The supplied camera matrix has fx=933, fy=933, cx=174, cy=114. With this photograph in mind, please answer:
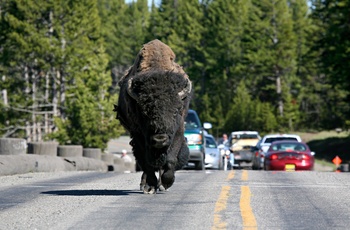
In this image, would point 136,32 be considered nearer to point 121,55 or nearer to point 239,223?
point 121,55

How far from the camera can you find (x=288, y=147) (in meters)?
32.9

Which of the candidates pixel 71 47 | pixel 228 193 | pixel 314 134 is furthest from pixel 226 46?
pixel 228 193

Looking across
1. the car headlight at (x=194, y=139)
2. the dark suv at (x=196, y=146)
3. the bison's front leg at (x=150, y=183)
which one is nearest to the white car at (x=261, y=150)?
the dark suv at (x=196, y=146)

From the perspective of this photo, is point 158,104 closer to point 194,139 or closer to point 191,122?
point 194,139

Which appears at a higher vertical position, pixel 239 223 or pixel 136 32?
pixel 136 32

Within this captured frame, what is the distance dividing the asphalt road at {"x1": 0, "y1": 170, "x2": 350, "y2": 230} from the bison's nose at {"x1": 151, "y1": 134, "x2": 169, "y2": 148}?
2.41 feet

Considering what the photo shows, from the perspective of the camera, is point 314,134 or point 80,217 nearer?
point 80,217

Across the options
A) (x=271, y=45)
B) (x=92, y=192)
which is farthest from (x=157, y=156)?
(x=271, y=45)

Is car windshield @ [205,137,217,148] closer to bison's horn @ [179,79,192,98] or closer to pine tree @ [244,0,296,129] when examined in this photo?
bison's horn @ [179,79,192,98]

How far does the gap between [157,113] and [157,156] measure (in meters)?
0.66

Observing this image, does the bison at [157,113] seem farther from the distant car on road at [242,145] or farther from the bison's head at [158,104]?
the distant car on road at [242,145]

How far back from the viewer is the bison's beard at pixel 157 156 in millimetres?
12789

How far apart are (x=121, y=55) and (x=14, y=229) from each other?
4522 inches

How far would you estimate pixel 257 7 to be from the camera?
8969 centimetres
